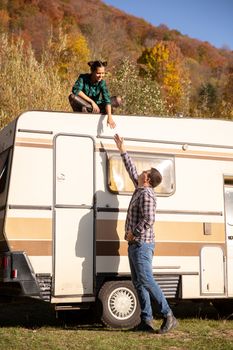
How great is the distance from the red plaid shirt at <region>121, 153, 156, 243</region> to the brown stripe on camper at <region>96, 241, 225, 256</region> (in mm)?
448

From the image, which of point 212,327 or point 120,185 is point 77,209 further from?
point 212,327

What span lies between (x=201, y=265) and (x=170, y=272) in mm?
477

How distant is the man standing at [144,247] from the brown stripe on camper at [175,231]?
0.39 meters

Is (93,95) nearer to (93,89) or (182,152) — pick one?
(93,89)

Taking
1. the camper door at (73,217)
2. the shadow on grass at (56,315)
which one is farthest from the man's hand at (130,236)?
the shadow on grass at (56,315)

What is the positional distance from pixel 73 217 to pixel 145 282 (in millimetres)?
1240

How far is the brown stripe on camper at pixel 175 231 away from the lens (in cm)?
729

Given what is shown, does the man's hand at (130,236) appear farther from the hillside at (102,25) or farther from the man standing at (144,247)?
the hillside at (102,25)

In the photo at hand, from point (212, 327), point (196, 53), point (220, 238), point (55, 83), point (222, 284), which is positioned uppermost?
point (196, 53)

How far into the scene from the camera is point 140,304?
6863 mm

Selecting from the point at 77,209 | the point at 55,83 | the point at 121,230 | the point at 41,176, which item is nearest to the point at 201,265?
the point at 121,230

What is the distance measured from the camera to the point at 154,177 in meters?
7.01

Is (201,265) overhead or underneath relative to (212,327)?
overhead

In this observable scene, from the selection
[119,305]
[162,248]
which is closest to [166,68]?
[162,248]
